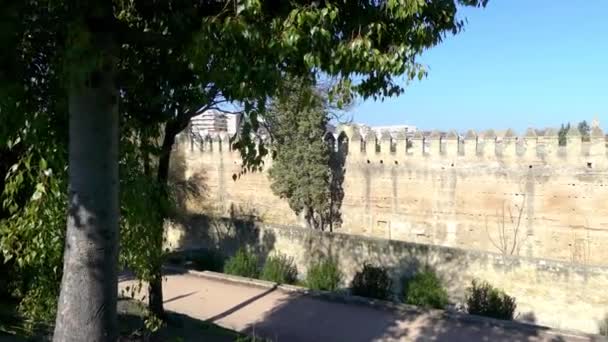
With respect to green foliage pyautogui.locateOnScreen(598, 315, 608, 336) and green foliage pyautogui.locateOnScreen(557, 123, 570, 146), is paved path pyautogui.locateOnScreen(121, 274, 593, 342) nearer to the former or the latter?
green foliage pyautogui.locateOnScreen(598, 315, 608, 336)

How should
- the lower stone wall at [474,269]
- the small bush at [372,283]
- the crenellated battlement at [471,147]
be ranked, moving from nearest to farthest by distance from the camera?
1. the lower stone wall at [474,269]
2. the small bush at [372,283]
3. the crenellated battlement at [471,147]

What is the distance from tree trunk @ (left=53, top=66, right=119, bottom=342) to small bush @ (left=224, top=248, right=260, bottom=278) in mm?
10515

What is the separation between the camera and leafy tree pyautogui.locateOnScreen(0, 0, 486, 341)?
→ 3414mm

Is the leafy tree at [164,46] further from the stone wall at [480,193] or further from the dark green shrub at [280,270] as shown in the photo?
the stone wall at [480,193]

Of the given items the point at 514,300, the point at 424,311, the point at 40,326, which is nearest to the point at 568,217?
the point at 514,300

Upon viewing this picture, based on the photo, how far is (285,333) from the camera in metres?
9.47

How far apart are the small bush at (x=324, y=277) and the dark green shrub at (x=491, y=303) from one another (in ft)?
10.1

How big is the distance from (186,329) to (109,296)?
16.2ft

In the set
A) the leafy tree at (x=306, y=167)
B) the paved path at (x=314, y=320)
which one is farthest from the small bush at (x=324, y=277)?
the leafy tree at (x=306, y=167)

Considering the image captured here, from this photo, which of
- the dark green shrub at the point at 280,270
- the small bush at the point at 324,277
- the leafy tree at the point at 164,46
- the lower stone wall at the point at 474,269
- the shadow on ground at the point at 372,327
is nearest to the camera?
the leafy tree at the point at 164,46

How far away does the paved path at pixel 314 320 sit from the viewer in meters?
9.45

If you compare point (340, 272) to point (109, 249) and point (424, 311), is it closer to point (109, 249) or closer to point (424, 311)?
point (424, 311)

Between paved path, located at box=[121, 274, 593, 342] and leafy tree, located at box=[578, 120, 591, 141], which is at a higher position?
leafy tree, located at box=[578, 120, 591, 141]

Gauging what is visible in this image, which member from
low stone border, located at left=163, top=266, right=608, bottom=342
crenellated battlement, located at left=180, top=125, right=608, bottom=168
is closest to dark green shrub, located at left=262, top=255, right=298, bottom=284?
low stone border, located at left=163, top=266, right=608, bottom=342
